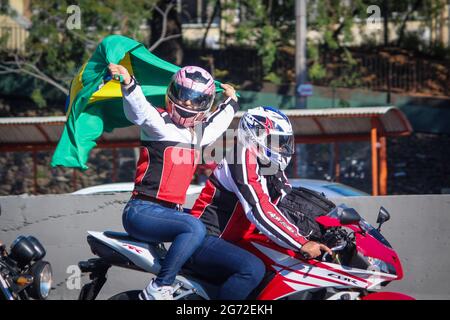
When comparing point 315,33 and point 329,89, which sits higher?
point 315,33

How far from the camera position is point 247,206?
217 inches

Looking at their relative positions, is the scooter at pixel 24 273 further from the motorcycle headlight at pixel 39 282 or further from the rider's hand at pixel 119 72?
the rider's hand at pixel 119 72

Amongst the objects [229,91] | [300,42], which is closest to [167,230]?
[229,91]

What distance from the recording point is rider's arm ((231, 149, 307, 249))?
17.5 feet

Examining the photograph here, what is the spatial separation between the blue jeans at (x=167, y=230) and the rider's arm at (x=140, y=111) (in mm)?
525

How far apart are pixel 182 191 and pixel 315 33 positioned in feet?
60.8

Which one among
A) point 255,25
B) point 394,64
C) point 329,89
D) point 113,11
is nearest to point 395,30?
point 394,64

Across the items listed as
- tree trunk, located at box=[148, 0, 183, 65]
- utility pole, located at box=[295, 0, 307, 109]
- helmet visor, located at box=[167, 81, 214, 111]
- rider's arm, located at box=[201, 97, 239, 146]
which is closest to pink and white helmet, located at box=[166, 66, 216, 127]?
helmet visor, located at box=[167, 81, 214, 111]

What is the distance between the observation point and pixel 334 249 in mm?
5285

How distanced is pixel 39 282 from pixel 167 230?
3.63ft

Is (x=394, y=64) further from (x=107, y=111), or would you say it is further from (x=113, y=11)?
(x=107, y=111)

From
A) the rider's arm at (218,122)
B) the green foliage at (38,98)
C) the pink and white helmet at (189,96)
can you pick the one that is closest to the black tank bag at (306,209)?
the rider's arm at (218,122)

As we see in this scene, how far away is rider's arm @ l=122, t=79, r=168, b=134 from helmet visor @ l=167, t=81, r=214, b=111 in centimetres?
17

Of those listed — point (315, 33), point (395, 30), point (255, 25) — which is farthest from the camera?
point (395, 30)
